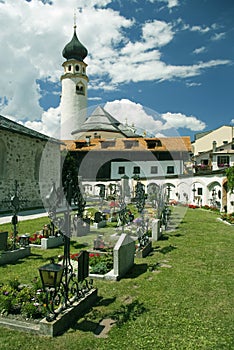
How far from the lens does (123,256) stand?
7.00 meters

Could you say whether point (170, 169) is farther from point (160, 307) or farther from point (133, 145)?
point (160, 307)

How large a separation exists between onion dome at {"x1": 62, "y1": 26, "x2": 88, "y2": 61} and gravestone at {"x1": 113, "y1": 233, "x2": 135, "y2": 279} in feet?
156

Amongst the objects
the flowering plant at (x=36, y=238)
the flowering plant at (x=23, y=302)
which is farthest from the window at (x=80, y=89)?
the flowering plant at (x=23, y=302)

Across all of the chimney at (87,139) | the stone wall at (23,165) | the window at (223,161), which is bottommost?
the stone wall at (23,165)

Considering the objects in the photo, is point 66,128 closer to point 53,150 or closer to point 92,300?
point 53,150

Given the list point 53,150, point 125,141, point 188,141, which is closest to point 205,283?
point 53,150

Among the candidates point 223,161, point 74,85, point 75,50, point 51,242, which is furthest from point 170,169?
point 51,242

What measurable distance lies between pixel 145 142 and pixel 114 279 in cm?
3248

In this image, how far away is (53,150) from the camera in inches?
1033

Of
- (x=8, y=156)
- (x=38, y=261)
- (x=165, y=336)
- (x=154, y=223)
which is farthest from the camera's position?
(x=8, y=156)

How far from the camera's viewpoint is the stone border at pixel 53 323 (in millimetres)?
4246

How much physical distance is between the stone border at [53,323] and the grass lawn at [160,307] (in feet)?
0.29

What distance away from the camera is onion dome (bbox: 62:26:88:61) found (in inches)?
1925

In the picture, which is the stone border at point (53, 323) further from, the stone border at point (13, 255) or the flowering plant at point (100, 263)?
the stone border at point (13, 255)
